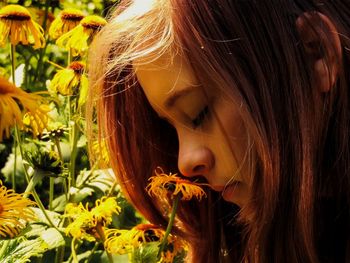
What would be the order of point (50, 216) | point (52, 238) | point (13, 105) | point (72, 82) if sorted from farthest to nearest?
point (72, 82) < point (50, 216) < point (52, 238) < point (13, 105)

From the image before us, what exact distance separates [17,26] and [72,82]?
0.20m

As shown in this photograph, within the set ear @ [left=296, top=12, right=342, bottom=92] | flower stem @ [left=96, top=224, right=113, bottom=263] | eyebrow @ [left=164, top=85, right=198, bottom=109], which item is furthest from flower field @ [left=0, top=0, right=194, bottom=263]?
ear @ [left=296, top=12, right=342, bottom=92]

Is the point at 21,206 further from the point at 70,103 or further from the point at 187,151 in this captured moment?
the point at 70,103

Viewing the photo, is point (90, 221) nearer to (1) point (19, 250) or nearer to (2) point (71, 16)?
(1) point (19, 250)

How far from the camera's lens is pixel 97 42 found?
1.63m

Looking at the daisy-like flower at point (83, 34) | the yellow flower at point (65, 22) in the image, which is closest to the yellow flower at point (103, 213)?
the daisy-like flower at point (83, 34)

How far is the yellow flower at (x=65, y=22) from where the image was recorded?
6.86 ft

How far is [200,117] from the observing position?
142cm

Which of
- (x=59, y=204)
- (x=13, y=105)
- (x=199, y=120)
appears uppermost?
(x=13, y=105)

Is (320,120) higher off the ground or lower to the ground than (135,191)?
higher

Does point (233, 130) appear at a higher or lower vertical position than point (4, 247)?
higher

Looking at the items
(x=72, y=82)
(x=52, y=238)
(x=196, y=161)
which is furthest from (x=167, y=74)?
(x=72, y=82)

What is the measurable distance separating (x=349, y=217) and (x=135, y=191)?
0.42 meters

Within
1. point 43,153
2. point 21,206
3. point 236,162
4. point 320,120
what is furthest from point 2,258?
point 320,120
